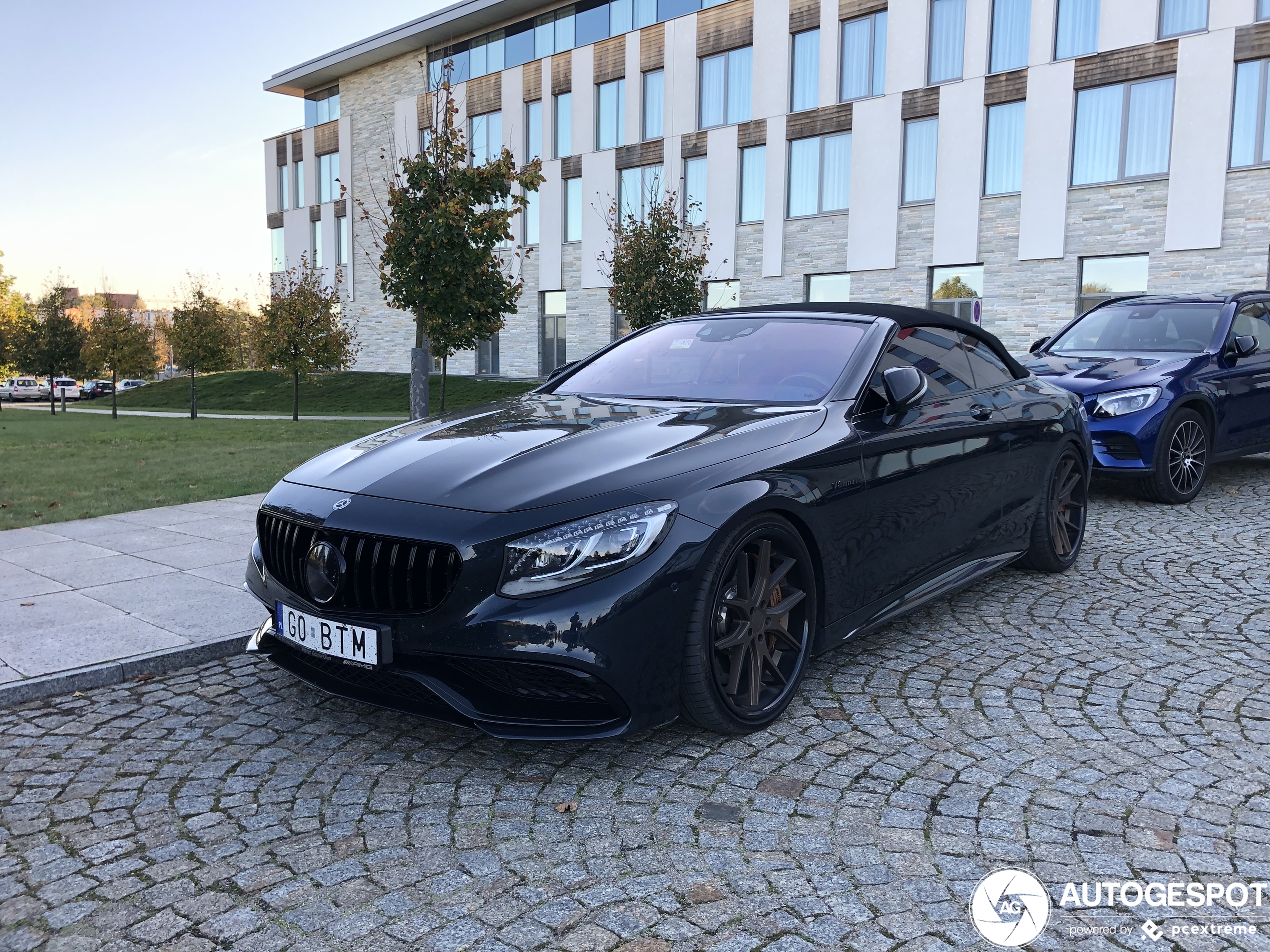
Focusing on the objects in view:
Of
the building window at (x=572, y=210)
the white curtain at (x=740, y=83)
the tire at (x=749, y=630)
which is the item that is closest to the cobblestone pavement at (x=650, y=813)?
the tire at (x=749, y=630)

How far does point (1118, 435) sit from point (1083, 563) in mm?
2281

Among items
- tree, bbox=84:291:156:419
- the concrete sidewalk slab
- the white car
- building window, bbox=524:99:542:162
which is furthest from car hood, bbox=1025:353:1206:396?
the white car

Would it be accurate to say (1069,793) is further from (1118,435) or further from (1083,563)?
(1118,435)

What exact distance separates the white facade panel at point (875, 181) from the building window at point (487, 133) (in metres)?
14.2

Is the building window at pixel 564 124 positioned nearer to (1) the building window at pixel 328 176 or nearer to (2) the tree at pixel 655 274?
(1) the building window at pixel 328 176

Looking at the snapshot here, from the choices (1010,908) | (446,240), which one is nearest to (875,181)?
(446,240)

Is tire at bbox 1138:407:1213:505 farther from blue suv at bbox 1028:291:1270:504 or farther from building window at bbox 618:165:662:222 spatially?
building window at bbox 618:165:662:222

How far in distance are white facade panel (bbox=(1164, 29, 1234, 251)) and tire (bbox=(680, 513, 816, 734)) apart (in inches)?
881

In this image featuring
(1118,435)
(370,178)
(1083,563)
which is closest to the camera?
(1083,563)

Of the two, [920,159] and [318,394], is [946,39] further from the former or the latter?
[318,394]

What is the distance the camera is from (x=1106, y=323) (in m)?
9.34

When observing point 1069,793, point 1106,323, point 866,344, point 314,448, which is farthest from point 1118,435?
point 314,448

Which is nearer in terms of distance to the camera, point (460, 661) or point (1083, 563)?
point (460, 661)

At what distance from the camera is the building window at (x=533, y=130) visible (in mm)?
34819
